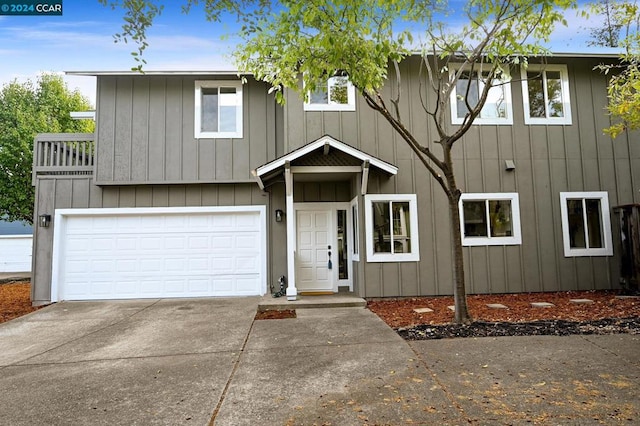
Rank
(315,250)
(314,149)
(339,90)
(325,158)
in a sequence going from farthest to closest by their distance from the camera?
1. (315,250)
2. (339,90)
3. (325,158)
4. (314,149)

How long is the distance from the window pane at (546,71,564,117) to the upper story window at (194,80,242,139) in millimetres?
6986

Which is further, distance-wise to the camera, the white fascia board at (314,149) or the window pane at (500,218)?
the window pane at (500,218)

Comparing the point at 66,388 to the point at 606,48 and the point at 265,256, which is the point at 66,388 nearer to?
the point at 265,256

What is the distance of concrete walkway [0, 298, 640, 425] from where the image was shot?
9.38 ft

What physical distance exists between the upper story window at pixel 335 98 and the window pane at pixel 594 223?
558cm

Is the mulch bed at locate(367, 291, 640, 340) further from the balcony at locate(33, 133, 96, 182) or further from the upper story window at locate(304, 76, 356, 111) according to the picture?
the balcony at locate(33, 133, 96, 182)

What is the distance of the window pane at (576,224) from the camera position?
27.1 ft

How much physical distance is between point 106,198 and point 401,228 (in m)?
6.58

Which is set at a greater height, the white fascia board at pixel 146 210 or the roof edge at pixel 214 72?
the roof edge at pixel 214 72

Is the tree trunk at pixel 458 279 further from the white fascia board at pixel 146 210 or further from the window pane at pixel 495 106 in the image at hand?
the white fascia board at pixel 146 210

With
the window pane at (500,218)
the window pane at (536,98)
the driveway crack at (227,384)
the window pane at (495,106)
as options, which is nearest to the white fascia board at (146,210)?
the driveway crack at (227,384)

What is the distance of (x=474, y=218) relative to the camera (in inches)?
322

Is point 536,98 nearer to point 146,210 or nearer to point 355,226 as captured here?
point 355,226

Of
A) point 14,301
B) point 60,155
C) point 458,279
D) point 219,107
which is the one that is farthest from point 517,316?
point 14,301
